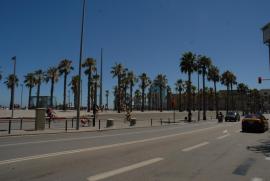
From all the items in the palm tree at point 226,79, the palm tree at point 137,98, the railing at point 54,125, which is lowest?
the railing at point 54,125

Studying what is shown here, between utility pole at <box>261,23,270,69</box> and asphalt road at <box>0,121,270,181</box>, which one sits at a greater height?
utility pole at <box>261,23,270,69</box>

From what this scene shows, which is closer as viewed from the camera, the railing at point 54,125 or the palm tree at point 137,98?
the railing at point 54,125

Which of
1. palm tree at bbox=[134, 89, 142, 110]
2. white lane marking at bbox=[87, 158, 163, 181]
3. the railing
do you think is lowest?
white lane marking at bbox=[87, 158, 163, 181]

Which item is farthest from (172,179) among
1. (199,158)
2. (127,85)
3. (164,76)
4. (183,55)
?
(164,76)

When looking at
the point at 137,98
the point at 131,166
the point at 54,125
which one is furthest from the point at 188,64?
the point at 137,98

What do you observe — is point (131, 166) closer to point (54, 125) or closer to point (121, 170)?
point (121, 170)

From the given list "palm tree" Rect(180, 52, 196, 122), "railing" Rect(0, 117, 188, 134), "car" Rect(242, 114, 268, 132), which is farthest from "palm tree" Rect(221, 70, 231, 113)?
"car" Rect(242, 114, 268, 132)

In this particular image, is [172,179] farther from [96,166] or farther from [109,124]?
[109,124]

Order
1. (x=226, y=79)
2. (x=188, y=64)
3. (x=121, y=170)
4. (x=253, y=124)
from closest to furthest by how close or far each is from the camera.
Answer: (x=121, y=170) → (x=253, y=124) → (x=188, y=64) → (x=226, y=79)

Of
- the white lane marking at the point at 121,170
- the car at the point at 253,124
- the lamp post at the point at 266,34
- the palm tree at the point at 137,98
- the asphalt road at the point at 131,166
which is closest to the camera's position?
the white lane marking at the point at 121,170

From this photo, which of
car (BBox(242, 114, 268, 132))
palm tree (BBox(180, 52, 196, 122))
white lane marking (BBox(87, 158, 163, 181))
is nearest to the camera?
white lane marking (BBox(87, 158, 163, 181))

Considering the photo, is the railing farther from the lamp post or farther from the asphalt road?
the lamp post

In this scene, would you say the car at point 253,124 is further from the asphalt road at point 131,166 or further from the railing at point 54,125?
the asphalt road at point 131,166

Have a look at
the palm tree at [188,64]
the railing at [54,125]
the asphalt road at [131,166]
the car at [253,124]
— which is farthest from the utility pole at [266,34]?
the asphalt road at [131,166]
